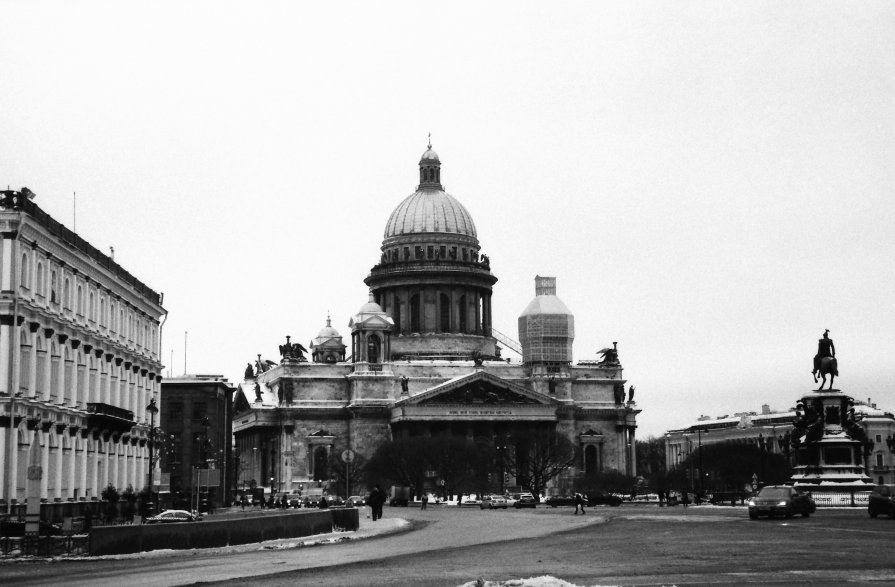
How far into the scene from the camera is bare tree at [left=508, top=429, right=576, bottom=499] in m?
171

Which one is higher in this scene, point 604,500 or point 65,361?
point 65,361

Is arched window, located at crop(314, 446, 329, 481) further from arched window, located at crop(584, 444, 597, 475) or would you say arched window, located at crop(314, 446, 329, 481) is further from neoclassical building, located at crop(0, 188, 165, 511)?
neoclassical building, located at crop(0, 188, 165, 511)

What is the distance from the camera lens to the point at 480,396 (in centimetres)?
19138

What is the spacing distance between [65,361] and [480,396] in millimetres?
125499

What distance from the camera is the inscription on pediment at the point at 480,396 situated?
190m

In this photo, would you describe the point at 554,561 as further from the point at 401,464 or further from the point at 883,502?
the point at 401,464

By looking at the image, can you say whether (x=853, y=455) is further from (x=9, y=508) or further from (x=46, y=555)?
(x=46, y=555)

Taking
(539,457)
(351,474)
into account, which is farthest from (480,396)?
(351,474)

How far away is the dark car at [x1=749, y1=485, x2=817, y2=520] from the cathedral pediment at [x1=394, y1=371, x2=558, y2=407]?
12710 centimetres

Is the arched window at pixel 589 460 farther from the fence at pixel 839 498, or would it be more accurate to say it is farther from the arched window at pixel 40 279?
the arched window at pixel 40 279

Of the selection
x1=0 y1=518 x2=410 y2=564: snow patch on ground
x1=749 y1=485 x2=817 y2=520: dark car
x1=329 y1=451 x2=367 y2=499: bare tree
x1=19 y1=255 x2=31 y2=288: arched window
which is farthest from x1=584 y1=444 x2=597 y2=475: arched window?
x1=0 y1=518 x2=410 y2=564: snow patch on ground

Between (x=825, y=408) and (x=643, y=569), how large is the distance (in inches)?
1943

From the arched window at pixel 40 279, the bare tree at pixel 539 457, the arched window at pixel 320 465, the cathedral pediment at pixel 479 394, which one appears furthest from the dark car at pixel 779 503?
the arched window at pixel 320 465

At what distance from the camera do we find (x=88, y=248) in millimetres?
73812
